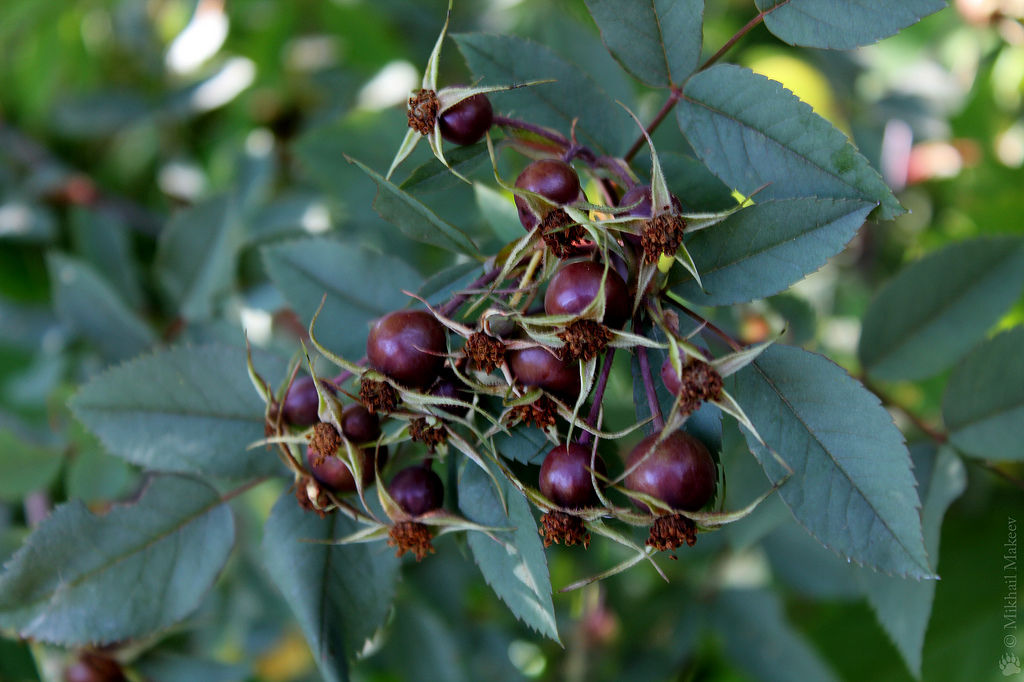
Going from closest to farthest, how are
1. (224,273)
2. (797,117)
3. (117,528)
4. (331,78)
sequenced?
(797,117) < (117,528) < (224,273) < (331,78)

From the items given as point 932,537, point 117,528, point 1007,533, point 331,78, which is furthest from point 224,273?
point 1007,533

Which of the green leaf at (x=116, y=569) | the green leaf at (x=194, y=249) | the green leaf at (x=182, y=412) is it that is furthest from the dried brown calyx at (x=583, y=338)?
the green leaf at (x=194, y=249)

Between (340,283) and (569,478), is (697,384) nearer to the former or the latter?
(569,478)

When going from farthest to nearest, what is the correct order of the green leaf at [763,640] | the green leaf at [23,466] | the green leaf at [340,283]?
the green leaf at [763,640] < the green leaf at [23,466] < the green leaf at [340,283]

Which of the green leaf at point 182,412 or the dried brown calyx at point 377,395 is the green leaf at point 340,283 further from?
the dried brown calyx at point 377,395

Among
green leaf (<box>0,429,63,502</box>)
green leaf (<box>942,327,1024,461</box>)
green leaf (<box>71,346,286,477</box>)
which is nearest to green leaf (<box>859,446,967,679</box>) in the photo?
green leaf (<box>942,327,1024,461</box>)

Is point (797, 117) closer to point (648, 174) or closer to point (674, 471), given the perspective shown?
point (648, 174)
